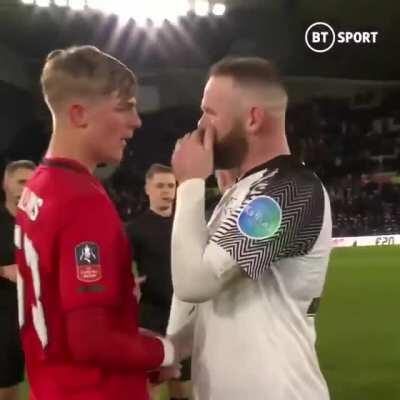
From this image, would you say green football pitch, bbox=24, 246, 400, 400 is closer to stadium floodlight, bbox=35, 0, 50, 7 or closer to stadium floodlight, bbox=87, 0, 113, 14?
stadium floodlight, bbox=87, 0, 113, 14

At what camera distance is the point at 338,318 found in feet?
17.8

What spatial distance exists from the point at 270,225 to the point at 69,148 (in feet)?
1.06

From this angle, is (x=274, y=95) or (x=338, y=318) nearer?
(x=274, y=95)

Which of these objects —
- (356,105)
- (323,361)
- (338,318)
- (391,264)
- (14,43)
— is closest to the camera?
(323,361)

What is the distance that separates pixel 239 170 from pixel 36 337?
1.34 feet

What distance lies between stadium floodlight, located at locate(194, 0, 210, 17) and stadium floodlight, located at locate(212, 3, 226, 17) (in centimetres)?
8

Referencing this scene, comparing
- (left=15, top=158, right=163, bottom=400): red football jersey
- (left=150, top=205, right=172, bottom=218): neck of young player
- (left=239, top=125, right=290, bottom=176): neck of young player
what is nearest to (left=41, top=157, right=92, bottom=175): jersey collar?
(left=15, top=158, right=163, bottom=400): red football jersey

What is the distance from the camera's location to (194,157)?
1.14 meters

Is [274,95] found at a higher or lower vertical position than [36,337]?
higher

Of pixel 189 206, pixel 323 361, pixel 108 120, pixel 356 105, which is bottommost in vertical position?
pixel 323 361

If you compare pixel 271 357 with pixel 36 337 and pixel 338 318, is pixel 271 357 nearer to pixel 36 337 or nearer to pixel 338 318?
pixel 36 337

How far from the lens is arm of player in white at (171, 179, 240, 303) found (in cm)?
106

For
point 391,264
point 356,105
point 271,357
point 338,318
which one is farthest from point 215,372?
point 356,105

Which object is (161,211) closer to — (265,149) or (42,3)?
(265,149)
